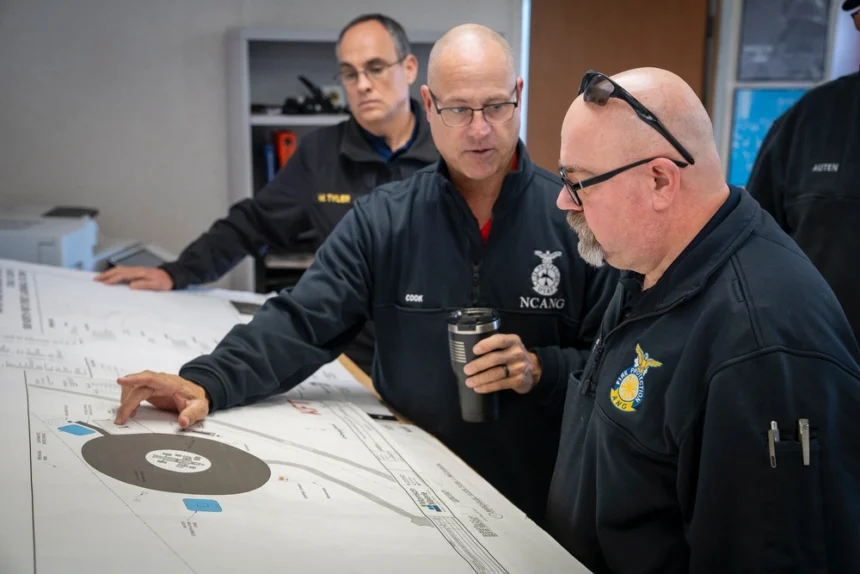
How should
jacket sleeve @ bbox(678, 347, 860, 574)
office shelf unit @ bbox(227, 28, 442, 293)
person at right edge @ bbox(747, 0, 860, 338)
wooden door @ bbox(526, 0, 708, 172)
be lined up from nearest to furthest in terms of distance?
jacket sleeve @ bbox(678, 347, 860, 574)
person at right edge @ bbox(747, 0, 860, 338)
office shelf unit @ bbox(227, 28, 442, 293)
wooden door @ bbox(526, 0, 708, 172)

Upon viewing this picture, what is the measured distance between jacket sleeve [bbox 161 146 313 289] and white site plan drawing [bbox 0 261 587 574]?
75 cm

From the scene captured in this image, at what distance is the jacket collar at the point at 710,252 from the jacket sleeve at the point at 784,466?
136 millimetres

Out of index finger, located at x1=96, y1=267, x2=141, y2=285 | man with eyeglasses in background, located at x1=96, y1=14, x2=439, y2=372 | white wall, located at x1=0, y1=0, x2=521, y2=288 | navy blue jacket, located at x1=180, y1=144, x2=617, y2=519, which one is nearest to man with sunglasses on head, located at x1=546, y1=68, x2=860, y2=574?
navy blue jacket, located at x1=180, y1=144, x2=617, y2=519

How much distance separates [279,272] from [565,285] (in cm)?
242

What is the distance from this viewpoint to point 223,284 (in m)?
3.97

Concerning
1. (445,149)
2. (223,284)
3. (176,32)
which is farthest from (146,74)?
(445,149)

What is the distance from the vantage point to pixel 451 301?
1.61 m

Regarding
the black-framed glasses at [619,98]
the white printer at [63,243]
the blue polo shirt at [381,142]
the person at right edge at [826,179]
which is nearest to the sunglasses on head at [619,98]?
the black-framed glasses at [619,98]

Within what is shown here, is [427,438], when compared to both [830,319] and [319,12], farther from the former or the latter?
[319,12]

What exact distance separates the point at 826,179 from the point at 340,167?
1309mm

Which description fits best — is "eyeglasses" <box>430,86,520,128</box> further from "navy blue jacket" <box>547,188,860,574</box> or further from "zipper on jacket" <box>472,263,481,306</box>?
"navy blue jacket" <box>547,188,860,574</box>

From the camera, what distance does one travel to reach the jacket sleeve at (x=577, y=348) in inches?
59.7

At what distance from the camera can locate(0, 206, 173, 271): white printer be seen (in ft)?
8.53

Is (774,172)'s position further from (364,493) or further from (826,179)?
(364,493)
